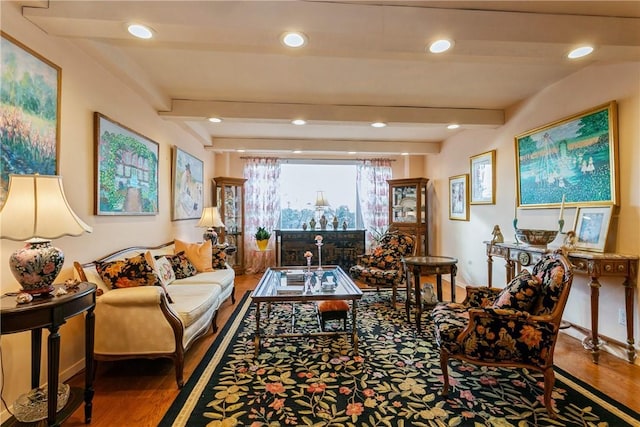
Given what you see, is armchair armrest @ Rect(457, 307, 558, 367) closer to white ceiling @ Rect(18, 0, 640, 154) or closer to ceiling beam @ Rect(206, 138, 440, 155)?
white ceiling @ Rect(18, 0, 640, 154)

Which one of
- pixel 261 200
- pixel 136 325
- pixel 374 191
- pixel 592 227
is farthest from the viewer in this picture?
pixel 374 191

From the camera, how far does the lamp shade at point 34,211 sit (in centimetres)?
139

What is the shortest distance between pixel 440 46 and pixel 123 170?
2.88 m

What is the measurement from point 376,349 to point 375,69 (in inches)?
99.4

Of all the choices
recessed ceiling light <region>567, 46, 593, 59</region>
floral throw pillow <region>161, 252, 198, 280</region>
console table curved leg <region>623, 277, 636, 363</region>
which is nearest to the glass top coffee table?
floral throw pillow <region>161, 252, 198, 280</region>

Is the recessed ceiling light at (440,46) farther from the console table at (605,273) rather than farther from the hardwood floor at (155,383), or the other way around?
the hardwood floor at (155,383)

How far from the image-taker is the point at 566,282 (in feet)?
5.77

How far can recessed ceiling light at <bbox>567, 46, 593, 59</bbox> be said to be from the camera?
2.10 meters

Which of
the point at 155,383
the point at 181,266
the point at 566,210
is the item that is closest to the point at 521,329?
the point at 566,210

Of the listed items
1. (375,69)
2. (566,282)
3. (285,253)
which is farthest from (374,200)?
(566,282)

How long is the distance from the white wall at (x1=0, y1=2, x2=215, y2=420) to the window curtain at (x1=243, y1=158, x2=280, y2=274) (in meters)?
2.61

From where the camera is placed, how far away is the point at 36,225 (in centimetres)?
143

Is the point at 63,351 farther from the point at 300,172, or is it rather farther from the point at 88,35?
the point at 300,172

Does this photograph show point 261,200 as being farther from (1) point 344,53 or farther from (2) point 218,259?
(1) point 344,53
